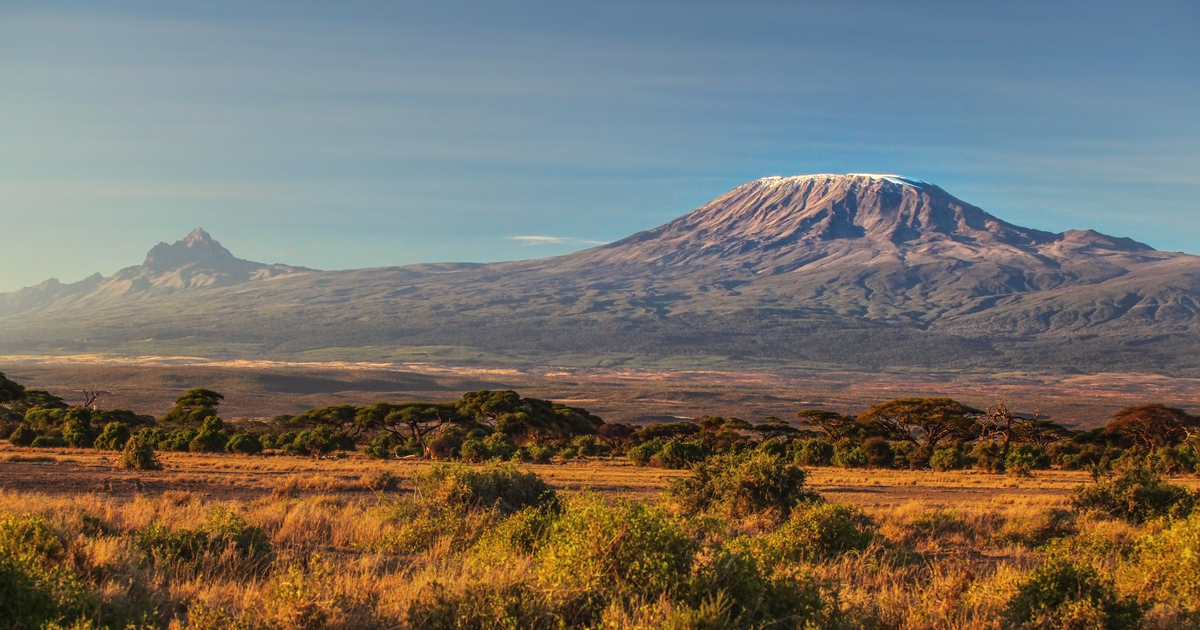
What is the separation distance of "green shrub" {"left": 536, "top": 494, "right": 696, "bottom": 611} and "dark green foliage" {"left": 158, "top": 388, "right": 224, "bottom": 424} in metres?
35.5

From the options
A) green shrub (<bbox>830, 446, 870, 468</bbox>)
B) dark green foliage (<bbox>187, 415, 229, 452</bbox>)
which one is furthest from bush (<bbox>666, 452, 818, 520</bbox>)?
dark green foliage (<bbox>187, 415, 229, 452</bbox>)

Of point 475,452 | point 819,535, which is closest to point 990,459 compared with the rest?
point 475,452

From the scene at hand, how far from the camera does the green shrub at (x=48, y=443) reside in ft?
91.9

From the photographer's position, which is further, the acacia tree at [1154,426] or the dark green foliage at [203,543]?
the acacia tree at [1154,426]

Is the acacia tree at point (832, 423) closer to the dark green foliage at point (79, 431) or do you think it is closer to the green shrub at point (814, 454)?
the green shrub at point (814, 454)

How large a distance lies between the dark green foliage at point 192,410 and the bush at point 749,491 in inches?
1173

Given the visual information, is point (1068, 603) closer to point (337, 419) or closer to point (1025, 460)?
point (1025, 460)

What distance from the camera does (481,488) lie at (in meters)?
11.7

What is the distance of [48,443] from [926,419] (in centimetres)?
3453

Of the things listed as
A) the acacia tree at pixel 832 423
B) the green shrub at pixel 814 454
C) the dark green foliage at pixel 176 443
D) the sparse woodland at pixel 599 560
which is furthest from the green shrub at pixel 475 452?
the acacia tree at pixel 832 423

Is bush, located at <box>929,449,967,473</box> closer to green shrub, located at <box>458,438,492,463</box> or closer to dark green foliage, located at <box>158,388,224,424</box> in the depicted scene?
green shrub, located at <box>458,438,492,463</box>

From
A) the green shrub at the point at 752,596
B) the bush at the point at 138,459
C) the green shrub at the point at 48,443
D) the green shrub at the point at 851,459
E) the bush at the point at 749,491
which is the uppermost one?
the green shrub at the point at 752,596

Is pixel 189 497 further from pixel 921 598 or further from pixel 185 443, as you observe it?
pixel 185 443

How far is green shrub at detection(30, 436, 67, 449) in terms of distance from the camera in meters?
28.0
